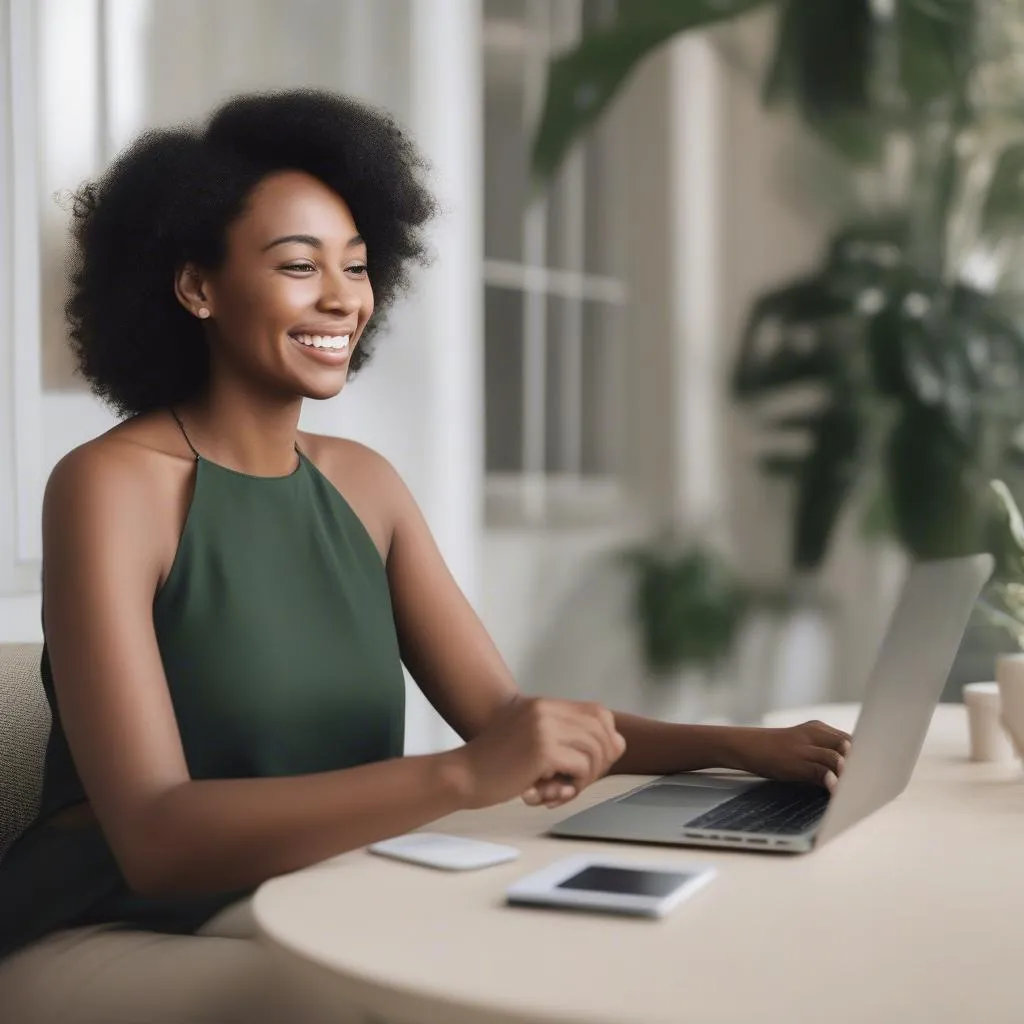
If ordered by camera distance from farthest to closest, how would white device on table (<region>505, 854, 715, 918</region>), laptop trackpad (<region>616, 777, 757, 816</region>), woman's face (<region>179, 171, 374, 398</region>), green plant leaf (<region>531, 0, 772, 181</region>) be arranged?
green plant leaf (<region>531, 0, 772, 181</region>)
woman's face (<region>179, 171, 374, 398</region>)
laptop trackpad (<region>616, 777, 757, 816</region>)
white device on table (<region>505, 854, 715, 918</region>)

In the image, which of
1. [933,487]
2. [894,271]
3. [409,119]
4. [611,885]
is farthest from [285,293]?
[894,271]

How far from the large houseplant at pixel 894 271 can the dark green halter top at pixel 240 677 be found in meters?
2.10

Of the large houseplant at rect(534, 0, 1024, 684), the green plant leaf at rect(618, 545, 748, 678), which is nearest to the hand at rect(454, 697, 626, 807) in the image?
the large houseplant at rect(534, 0, 1024, 684)

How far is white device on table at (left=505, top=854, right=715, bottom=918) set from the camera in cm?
89

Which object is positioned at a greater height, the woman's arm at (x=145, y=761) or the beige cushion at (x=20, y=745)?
the woman's arm at (x=145, y=761)

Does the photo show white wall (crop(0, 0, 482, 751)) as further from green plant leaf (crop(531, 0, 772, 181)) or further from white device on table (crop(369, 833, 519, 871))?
white device on table (crop(369, 833, 519, 871))

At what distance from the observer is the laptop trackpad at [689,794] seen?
1206mm

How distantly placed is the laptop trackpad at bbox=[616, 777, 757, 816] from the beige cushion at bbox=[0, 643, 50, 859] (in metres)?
0.64

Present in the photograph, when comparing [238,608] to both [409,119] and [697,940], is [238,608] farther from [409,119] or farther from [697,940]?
[409,119]

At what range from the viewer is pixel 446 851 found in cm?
104

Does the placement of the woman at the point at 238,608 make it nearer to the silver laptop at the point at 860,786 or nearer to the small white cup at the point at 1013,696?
the silver laptop at the point at 860,786

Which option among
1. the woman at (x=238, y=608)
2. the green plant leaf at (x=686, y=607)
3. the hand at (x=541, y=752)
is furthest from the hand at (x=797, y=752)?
the green plant leaf at (x=686, y=607)

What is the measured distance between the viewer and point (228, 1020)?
110 cm

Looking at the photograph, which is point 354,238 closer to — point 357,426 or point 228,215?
point 228,215
